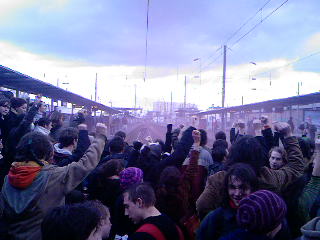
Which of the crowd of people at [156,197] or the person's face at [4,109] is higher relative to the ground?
the person's face at [4,109]

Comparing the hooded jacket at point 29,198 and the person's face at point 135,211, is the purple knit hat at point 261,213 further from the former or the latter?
the hooded jacket at point 29,198

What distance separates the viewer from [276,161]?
3.93 meters

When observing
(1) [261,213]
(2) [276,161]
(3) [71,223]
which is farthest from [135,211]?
(2) [276,161]

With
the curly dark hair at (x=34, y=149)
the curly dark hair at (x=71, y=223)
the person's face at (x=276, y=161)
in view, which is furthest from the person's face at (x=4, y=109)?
the person's face at (x=276, y=161)

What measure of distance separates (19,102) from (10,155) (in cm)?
105

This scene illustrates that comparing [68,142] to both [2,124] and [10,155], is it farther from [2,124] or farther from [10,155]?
[2,124]

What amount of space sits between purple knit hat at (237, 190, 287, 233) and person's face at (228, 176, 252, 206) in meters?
0.63

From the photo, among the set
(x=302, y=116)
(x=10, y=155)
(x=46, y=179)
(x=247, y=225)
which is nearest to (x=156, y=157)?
(x=10, y=155)

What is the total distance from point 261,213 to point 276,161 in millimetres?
2072

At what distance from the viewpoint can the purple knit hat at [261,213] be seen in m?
2.02

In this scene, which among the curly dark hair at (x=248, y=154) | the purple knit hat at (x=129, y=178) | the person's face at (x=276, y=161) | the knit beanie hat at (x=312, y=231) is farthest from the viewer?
the person's face at (x=276, y=161)

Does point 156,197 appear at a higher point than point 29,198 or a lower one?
lower

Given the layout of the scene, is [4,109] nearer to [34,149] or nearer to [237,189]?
[34,149]

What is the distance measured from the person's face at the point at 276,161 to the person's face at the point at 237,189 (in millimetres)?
1321
